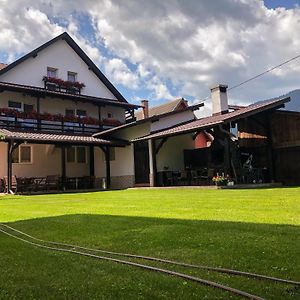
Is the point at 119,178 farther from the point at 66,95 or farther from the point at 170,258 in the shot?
the point at 170,258

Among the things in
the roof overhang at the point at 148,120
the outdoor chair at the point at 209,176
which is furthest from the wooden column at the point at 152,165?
the outdoor chair at the point at 209,176

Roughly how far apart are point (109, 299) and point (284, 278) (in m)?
1.56

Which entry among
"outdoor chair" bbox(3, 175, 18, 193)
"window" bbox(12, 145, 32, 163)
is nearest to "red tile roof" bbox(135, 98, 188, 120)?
"window" bbox(12, 145, 32, 163)

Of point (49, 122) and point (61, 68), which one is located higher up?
point (61, 68)

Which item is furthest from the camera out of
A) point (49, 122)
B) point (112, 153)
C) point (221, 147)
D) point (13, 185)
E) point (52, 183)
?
point (112, 153)

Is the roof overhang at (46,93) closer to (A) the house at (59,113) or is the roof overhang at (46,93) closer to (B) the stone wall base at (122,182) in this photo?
(A) the house at (59,113)

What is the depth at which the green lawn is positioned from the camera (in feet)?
11.6

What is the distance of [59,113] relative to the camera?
27266mm

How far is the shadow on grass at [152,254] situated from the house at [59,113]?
15673 millimetres

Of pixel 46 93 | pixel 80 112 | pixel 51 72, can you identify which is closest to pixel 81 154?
pixel 80 112

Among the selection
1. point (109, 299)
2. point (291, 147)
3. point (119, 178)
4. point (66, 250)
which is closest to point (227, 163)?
point (291, 147)

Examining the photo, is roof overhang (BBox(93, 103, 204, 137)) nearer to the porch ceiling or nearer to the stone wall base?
the porch ceiling

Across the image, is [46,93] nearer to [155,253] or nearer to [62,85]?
[62,85]

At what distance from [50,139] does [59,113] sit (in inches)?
231
